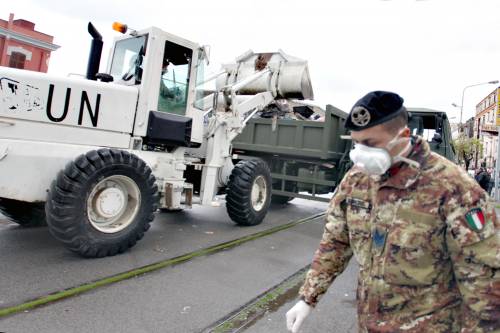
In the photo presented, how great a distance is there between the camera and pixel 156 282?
12.6ft

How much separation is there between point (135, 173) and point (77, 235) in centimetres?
95

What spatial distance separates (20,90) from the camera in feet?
13.5

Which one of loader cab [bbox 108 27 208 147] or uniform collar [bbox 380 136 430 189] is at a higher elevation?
loader cab [bbox 108 27 208 147]

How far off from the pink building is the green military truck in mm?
25790

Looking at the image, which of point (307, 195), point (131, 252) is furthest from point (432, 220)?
point (307, 195)

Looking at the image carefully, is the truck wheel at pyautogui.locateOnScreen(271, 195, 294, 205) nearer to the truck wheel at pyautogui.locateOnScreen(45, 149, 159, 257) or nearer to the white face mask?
the truck wheel at pyautogui.locateOnScreen(45, 149, 159, 257)

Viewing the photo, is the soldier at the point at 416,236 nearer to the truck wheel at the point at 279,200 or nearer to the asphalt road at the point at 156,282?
the asphalt road at the point at 156,282

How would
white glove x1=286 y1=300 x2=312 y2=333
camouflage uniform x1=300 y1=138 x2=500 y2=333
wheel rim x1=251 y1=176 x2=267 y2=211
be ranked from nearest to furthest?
1. camouflage uniform x1=300 y1=138 x2=500 y2=333
2. white glove x1=286 y1=300 x2=312 y2=333
3. wheel rim x1=251 y1=176 x2=267 y2=211

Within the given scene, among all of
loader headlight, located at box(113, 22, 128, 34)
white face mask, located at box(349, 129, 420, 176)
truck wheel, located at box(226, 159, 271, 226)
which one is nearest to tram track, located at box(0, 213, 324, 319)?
truck wheel, located at box(226, 159, 271, 226)

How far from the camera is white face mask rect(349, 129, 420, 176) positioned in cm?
149

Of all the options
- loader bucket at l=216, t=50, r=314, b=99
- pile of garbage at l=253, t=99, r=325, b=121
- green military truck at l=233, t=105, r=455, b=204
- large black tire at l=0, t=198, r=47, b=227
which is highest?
loader bucket at l=216, t=50, r=314, b=99

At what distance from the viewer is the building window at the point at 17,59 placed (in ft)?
91.4

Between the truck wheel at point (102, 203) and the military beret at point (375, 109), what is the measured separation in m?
3.42

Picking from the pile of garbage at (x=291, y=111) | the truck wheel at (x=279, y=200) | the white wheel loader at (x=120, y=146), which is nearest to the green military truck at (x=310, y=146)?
the pile of garbage at (x=291, y=111)
